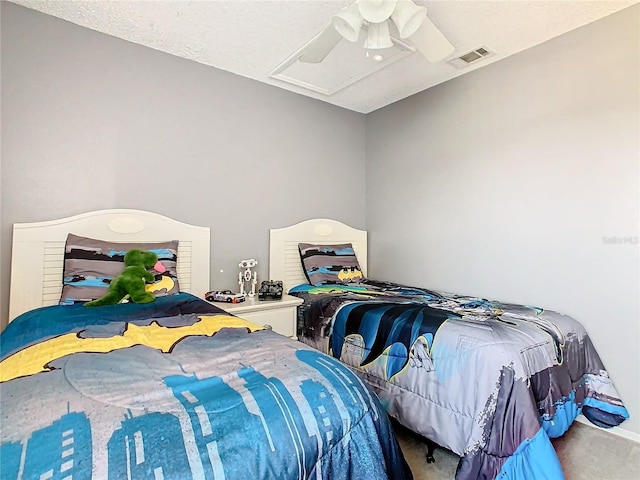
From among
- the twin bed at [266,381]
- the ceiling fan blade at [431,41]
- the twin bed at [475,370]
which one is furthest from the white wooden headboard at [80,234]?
the ceiling fan blade at [431,41]

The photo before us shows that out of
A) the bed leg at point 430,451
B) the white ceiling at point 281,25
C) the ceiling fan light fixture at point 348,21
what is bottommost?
the bed leg at point 430,451

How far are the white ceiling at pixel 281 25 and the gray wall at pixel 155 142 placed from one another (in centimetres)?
17

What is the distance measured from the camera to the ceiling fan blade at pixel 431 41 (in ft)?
6.18

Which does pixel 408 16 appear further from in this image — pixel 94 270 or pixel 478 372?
pixel 94 270

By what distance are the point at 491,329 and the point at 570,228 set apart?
1.11m

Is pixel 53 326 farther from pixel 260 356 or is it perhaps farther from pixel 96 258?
pixel 260 356

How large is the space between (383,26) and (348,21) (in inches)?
9.4

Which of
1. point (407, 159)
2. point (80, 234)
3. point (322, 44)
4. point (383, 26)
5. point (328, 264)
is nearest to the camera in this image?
point (383, 26)

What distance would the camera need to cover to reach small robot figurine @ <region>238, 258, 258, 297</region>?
295 cm

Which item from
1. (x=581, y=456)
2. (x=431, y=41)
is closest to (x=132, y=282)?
(x=431, y=41)

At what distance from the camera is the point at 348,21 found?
1.77 metres

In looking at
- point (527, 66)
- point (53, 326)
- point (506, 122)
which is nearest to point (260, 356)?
point (53, 326)

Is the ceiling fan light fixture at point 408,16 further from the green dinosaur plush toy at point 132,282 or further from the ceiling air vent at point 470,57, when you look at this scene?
the green dinosaur plush toy at point 132,282

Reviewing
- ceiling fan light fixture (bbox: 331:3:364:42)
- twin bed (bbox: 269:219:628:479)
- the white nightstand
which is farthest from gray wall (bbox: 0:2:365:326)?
ceiling fan light fixture (bbox: 331:3:364:42)
